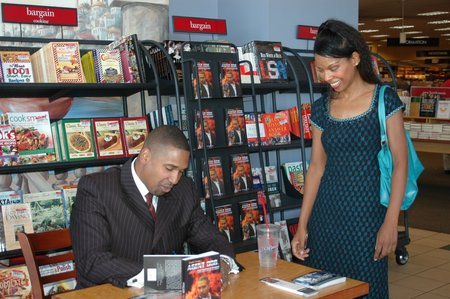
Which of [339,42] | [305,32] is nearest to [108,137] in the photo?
[339,42]

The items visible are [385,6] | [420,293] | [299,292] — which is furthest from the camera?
[385,6]

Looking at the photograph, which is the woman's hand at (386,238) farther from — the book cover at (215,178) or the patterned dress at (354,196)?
the book cover at (215,178)

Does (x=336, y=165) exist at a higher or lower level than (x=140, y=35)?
lower

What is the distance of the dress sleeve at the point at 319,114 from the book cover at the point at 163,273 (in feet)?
3.38

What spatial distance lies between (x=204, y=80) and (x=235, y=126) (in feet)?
1.29

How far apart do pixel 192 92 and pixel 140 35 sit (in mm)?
747

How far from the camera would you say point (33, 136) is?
3.37 m

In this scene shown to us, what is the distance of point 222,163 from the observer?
3.84m

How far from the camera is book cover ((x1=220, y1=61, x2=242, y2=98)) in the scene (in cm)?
385

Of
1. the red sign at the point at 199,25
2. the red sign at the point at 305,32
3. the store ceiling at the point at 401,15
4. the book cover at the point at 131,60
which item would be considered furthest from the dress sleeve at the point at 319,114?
the store ceiling at the point at 401,15

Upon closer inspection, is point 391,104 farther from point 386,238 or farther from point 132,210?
point 132,210

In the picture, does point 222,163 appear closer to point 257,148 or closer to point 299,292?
point 257,148

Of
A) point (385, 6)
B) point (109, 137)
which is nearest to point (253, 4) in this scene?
point (109, 137)

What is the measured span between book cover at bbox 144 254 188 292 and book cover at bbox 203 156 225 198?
1.98 m
